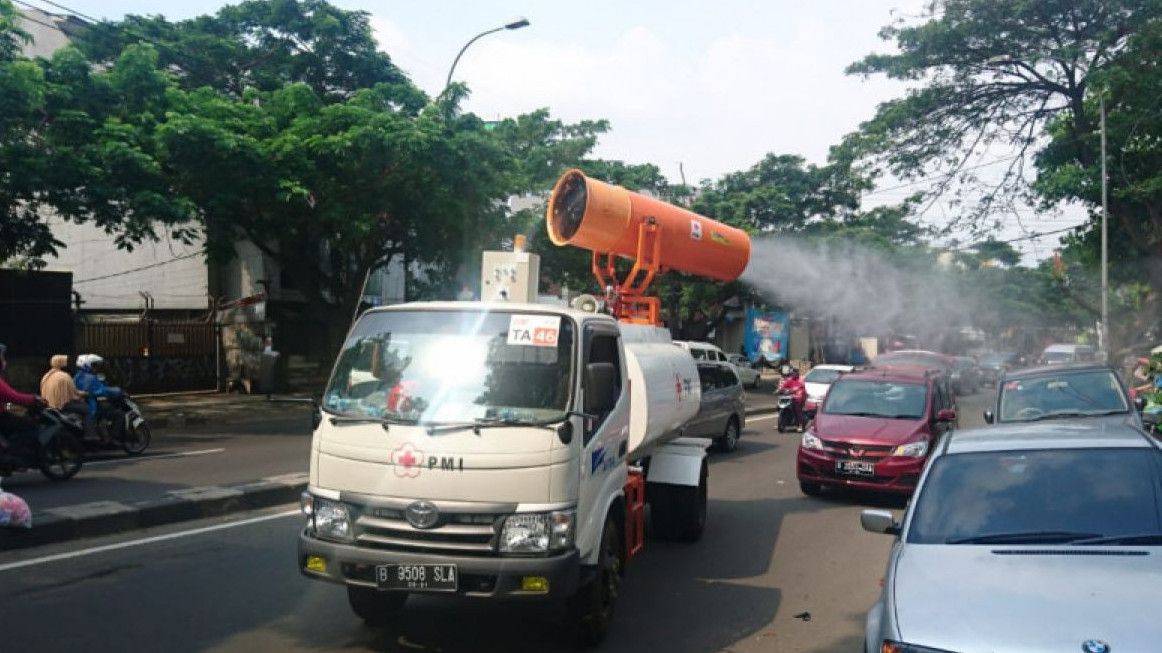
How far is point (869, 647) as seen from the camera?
3.90 m

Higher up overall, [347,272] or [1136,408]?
[347,272]

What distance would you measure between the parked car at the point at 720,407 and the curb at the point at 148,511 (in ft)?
21.0

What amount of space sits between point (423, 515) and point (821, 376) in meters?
18.4

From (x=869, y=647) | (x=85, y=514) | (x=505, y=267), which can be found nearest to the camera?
(x=869, y=647)

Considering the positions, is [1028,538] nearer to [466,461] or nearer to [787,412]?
[466,461]

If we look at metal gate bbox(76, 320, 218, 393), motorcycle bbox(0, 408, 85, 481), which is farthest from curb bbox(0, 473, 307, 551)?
metal gate bbox(76, 320, 218, 393)

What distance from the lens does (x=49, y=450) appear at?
414 inches

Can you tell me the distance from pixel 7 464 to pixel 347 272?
526 inches

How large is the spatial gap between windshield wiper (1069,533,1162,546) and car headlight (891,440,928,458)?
616 centimetres

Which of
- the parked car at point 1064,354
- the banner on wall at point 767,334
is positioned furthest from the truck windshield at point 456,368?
the parked car at point 1064,354

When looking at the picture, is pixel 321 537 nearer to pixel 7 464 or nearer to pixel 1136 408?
pixel 7 464

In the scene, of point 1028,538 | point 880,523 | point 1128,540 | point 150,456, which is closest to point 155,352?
point 150,456

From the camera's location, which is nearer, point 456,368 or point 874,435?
point 456,368

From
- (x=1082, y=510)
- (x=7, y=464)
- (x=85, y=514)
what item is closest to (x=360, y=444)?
(x=1082, y=510)
